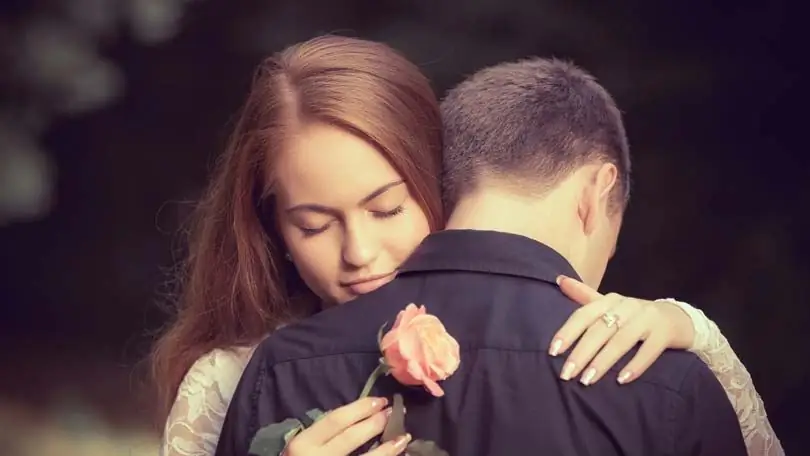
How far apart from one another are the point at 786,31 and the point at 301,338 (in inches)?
53.2

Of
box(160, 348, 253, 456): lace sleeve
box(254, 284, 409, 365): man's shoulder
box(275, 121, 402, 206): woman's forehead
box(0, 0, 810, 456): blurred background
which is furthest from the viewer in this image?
box(0, 0, 810, 456): blurred background

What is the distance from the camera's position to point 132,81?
7.72 feet

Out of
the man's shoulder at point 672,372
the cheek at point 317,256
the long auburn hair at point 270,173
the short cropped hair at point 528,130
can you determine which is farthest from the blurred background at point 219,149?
the man's shoulder at point 672,372

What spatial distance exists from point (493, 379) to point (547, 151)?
245 mm

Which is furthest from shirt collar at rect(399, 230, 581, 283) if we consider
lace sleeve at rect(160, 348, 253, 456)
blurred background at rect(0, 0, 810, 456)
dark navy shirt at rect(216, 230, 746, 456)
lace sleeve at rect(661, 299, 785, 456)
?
blurred background at rect(0, 0, 810, 456)

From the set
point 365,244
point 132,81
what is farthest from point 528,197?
point 132,81

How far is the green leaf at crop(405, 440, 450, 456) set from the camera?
3.29 feet

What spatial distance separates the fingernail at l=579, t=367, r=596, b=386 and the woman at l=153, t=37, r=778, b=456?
0.10 ft

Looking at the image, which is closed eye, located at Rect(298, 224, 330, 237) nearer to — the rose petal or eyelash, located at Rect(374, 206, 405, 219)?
eyelash, located at Rect(374, 206, 405, 219)

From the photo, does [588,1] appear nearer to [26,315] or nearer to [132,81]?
[132,81]

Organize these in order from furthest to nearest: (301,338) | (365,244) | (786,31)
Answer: (786,31), (365,244), (301,338)

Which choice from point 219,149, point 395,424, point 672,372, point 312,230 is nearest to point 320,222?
point 312,230

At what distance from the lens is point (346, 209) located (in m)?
1.18

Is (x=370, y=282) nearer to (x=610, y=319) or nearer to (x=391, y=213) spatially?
(x=391, y=213)
